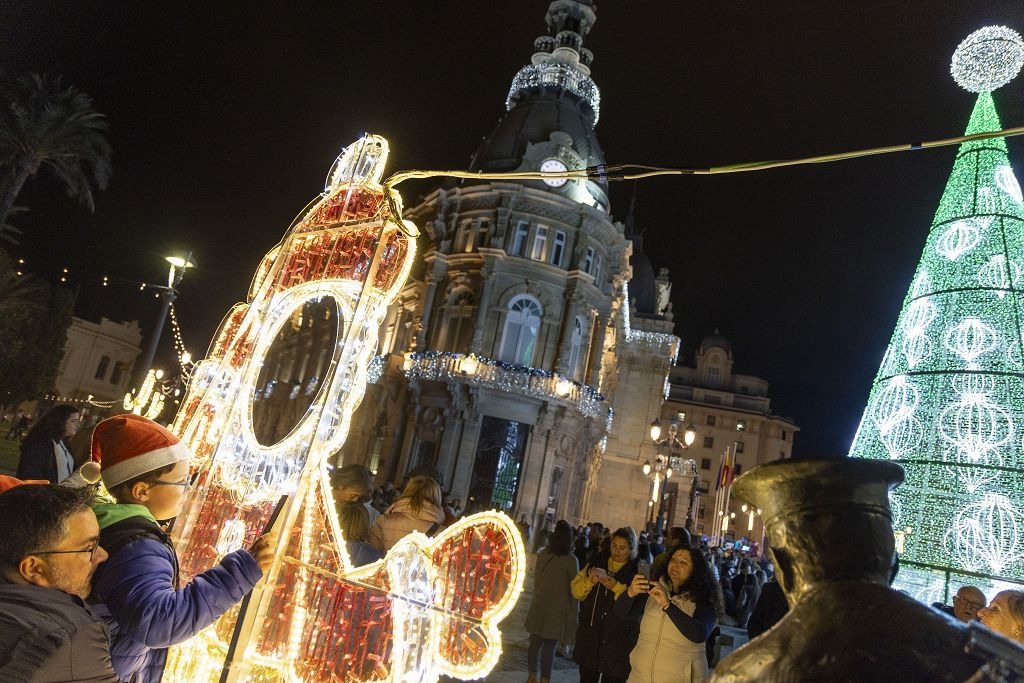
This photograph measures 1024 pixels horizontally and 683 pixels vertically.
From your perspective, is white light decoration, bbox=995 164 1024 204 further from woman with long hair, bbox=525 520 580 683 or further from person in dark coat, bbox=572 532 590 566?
woman with long hair, bbox=525 520 580 683

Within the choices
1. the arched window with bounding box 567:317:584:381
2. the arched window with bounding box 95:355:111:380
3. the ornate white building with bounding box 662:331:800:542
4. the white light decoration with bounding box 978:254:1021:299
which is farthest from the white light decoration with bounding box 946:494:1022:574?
the arched window with bounding box 95:355:111:380

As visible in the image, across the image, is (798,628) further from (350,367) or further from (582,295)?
(582,295)

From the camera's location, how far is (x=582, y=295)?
28.6 meters

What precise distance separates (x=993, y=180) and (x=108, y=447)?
1608cm

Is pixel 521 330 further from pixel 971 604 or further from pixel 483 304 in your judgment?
pixel 971 604

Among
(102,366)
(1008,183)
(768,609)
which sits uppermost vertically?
(1008,183)

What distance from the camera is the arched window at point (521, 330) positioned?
28.0 m

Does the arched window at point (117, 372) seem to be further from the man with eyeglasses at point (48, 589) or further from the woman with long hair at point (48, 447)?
the man with eyeglasses at point (48, 589)

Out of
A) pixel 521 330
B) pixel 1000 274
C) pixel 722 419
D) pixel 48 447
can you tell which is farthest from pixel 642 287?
pixel 48 447

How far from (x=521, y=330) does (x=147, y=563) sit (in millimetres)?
26023

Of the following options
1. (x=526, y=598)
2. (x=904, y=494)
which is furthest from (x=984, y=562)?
(x=526, y=598)

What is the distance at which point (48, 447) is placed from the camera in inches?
259

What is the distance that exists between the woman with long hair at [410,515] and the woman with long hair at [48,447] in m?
3.94

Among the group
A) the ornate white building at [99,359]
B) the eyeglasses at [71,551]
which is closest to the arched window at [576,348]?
the eyeglasses at [71,551]
